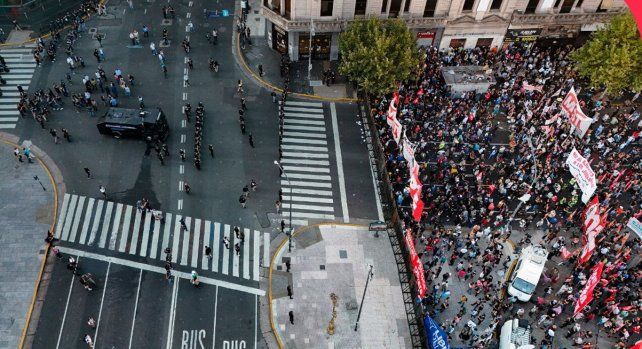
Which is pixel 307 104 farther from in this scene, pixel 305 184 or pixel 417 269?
pixel 417 269

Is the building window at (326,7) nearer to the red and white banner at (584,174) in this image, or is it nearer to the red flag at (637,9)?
the red flag at (637,9)

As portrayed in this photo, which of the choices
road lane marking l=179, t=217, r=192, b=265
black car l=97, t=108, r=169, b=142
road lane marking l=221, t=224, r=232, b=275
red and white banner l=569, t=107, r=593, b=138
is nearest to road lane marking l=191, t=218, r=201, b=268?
road lane marking l=179, t=217, r=192, b=265

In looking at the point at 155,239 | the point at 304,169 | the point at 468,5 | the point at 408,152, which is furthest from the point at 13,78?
the point at 468,5

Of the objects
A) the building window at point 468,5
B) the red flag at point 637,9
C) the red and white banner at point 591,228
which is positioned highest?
the building window at point 468,5

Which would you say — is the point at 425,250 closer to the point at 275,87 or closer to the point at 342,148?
the point at 342,148

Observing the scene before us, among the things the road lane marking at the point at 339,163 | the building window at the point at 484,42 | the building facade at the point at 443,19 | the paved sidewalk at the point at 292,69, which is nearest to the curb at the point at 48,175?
the paved sidewalk at the point at 292,69

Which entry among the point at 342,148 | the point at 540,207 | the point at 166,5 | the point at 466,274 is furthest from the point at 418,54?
the point at 166,5
